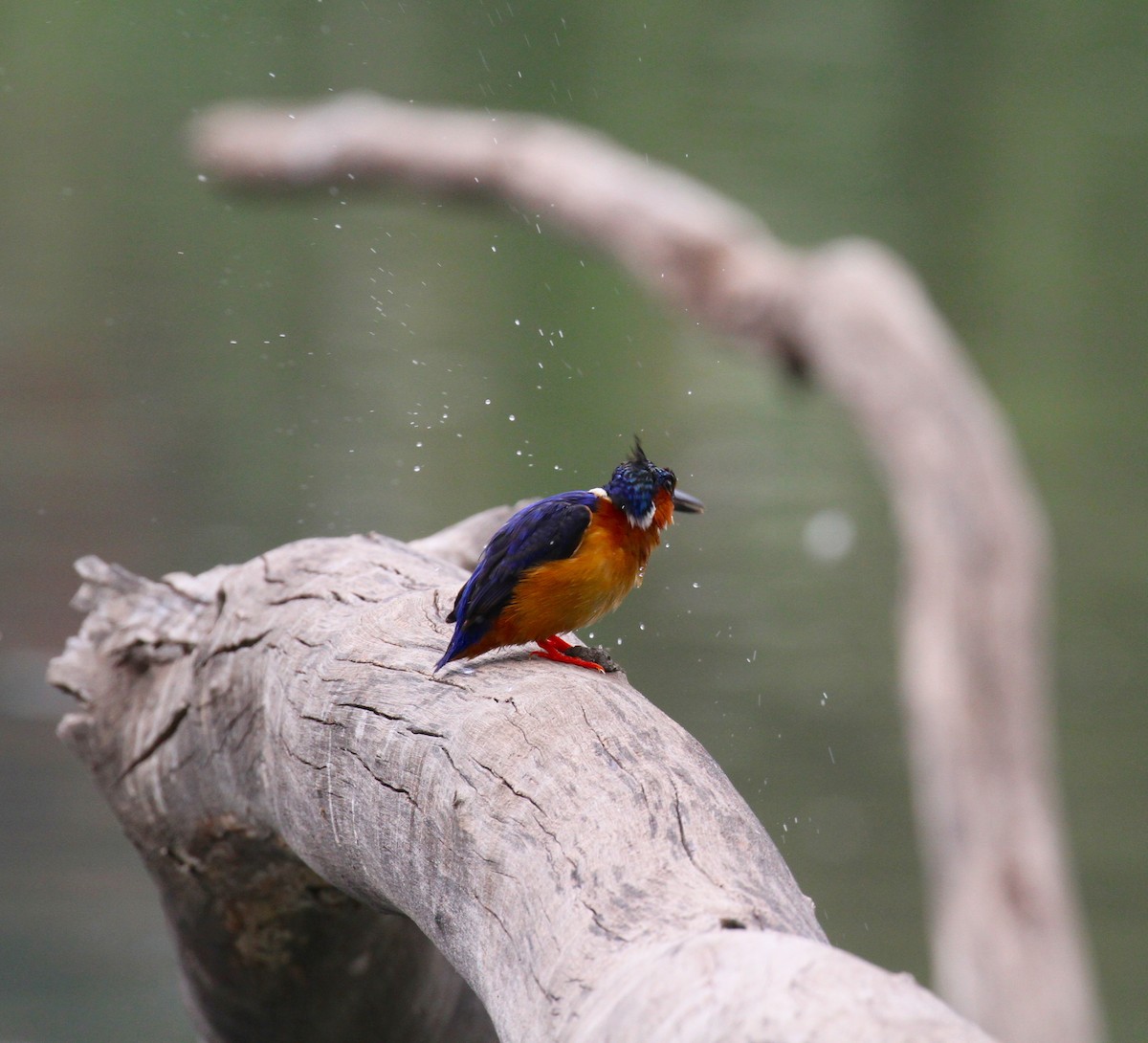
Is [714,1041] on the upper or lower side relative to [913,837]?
lower

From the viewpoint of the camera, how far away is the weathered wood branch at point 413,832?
595 mm

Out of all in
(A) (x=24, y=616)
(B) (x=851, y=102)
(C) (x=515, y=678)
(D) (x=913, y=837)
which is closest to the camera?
(C) (x=515, y=678)

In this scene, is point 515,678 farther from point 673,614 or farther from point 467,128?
point 467,128

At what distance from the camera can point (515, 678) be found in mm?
914

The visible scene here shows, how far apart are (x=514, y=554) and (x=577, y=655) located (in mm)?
88

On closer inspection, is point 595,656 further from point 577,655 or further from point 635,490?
point 635,490

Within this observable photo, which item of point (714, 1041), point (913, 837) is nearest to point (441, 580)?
point (714, 1041)

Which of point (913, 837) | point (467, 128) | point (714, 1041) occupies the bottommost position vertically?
point (714, 1041)

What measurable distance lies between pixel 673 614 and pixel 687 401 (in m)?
1.54

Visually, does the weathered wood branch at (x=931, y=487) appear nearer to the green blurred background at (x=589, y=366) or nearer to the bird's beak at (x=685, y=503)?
the green blurred background at (x=589, y=366)

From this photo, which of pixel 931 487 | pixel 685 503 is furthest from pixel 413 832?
pixel 931 487

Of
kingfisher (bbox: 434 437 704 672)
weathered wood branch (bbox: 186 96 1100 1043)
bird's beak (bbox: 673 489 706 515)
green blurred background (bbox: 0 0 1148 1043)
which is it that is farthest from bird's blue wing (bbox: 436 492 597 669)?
weathered wood branch (bbox: 186 96 1100 1043)

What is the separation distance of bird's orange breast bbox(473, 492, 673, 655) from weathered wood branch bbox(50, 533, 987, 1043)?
4 cm

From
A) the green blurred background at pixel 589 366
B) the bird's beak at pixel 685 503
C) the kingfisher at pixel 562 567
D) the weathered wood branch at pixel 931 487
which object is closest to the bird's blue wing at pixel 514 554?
the kingfisher at pixel 562 567
